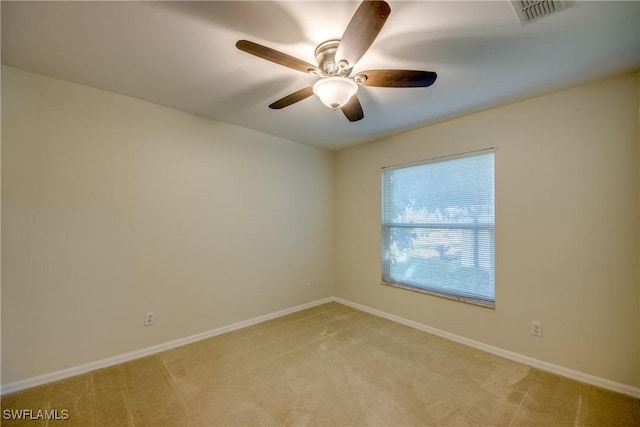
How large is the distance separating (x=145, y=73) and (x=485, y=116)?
3.02 metres

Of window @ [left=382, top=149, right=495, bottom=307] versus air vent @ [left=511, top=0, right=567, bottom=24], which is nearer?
air vent @ [left=511, top=0, right=567, bottom=24]

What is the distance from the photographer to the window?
2.70 metres

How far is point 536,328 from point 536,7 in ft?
7.88

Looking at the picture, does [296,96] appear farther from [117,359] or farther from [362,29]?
[117,359]

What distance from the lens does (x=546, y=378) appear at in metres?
2.16

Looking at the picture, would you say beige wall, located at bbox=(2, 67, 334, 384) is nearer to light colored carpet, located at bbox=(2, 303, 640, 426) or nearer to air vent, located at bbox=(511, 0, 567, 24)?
light colored carpet, located at bbox=(2, 303, 640, 426)

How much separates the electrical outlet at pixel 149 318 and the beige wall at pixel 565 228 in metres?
2.90

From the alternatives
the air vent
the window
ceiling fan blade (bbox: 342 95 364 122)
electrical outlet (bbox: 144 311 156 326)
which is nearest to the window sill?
the window

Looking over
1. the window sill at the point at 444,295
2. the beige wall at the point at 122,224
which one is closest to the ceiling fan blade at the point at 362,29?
the beige wall at the point at 122,224

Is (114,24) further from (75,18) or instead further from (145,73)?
(145,73)

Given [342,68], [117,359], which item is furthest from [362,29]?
[117,359]

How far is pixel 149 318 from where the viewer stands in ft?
8.32

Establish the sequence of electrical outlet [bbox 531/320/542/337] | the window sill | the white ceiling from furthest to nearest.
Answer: the window sill, electrical outlet [bbox 531/320/542/337], the white ceiling

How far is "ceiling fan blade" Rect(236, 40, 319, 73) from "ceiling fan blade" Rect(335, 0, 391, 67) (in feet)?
0.70
